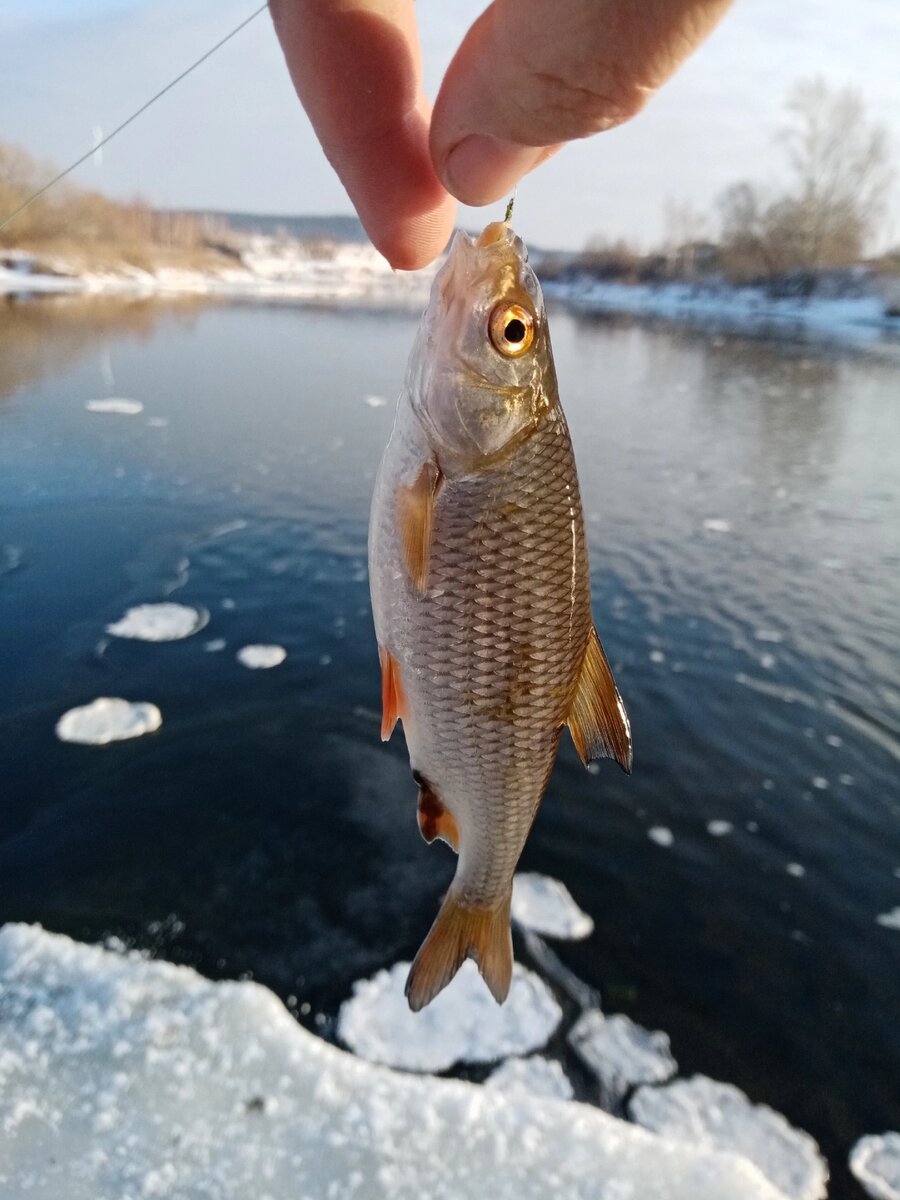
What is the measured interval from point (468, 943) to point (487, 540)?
1.05 meters

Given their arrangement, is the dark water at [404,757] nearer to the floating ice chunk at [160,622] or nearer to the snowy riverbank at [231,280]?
the floating ice chunk at [160,622]

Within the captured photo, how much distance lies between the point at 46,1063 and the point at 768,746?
4.14 metres

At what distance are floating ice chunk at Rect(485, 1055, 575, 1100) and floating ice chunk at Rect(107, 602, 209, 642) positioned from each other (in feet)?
12.4

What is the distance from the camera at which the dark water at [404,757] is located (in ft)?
11.3

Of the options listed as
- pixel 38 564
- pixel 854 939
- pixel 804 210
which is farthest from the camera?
pixel 804 210

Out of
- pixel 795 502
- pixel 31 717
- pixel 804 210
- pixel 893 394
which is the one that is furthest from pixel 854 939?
pixel 804 210

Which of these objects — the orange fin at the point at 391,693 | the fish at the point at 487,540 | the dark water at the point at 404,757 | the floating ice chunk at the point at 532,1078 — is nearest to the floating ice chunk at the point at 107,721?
the dark water at the point at 404,757

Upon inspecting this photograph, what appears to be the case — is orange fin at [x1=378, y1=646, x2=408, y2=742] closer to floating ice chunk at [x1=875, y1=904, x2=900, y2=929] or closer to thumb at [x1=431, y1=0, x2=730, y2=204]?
thumb at [x1=431, y1=0, x2=730, y2=204]

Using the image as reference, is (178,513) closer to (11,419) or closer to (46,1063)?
(11,419)

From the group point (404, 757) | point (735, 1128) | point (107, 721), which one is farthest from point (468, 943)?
point (107, 721)

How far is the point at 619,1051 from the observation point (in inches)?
123

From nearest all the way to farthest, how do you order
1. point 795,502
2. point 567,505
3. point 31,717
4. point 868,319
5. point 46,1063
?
point 567,505 < point 46,1063 < point 31,717 < point 795,502 < point 868,319

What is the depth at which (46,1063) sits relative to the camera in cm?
278

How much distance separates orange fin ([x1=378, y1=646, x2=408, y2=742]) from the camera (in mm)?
1745
